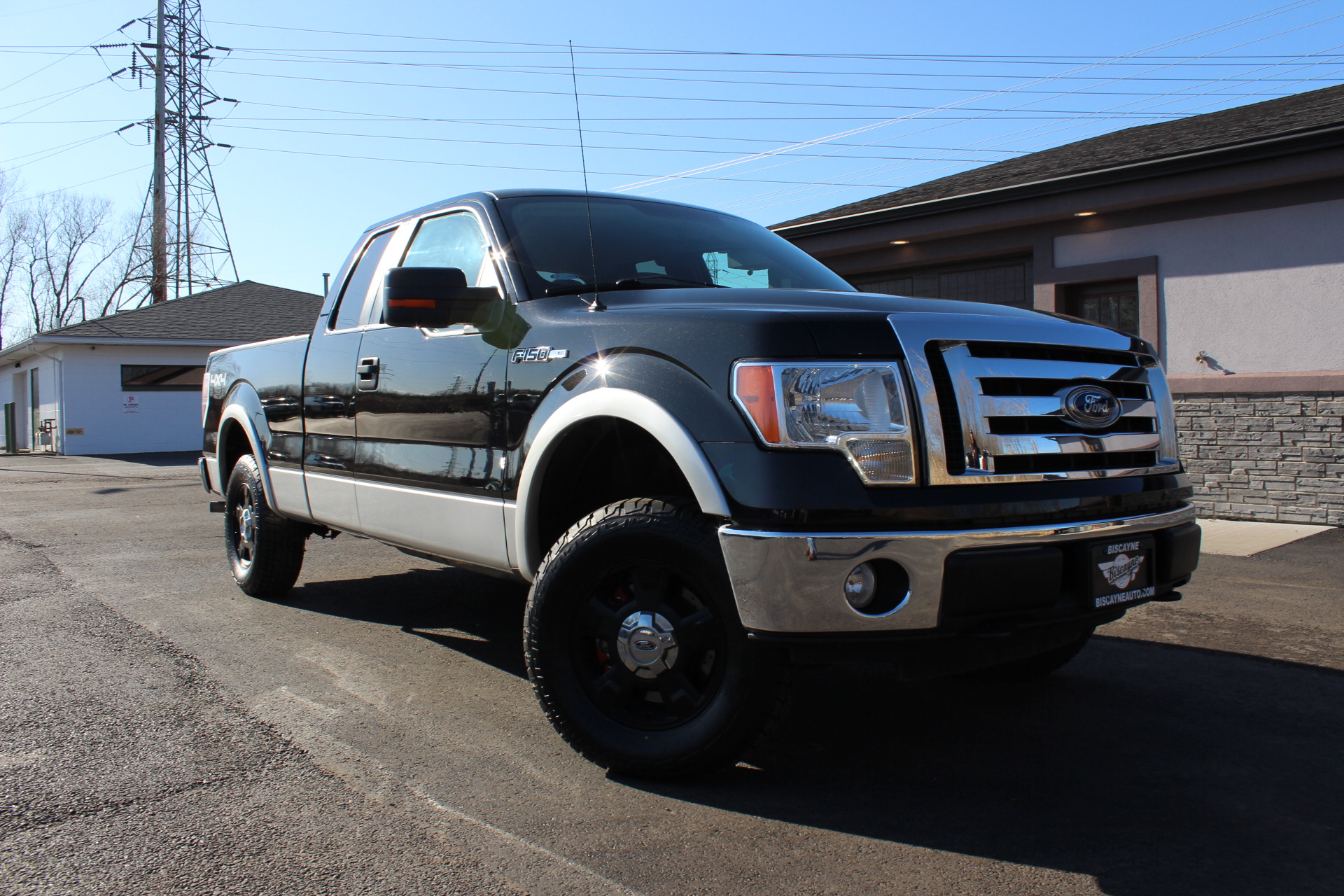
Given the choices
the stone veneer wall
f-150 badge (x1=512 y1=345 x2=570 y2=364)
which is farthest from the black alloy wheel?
the stone veneer wall

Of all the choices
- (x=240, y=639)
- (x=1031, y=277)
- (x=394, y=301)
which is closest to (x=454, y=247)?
(x=394, y=301)

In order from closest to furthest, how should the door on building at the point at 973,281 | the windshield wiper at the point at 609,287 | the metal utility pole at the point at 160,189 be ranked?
the windshield wiper at the point at 609,287 < the door on building at the point at 973,281 < the metal utility pole at the point at 160,189

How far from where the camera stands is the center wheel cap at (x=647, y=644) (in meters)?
3.03

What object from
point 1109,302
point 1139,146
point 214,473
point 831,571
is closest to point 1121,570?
point 831,571

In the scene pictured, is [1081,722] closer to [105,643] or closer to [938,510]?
[938,510]

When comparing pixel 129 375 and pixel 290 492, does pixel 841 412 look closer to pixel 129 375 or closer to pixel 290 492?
pixel 290 492

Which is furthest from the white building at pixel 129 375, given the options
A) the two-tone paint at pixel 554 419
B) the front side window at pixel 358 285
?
the two-tone paint at pixel 554 419

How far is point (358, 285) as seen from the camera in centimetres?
511

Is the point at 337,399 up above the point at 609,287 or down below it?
below

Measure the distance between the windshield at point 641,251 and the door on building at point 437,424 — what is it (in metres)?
0.22

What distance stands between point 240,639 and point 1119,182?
9.01 metres

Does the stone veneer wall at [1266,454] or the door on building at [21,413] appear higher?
the door on building at [21,413]

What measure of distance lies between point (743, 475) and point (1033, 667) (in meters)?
2.14

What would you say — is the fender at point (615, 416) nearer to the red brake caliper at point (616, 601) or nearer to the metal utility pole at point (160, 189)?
the red brake caliper at point (616, 601)
